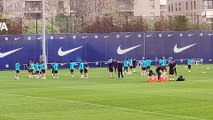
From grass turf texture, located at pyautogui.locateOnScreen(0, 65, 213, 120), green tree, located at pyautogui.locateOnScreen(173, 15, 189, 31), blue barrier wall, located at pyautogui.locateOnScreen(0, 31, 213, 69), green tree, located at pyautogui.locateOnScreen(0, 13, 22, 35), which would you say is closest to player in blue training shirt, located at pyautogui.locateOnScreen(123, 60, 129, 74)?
blue barrier wall, located at pyautogui.locateOnScreen(0, 31, 213, 69)

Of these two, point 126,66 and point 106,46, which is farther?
point 106,46

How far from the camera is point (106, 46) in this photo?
76688mm

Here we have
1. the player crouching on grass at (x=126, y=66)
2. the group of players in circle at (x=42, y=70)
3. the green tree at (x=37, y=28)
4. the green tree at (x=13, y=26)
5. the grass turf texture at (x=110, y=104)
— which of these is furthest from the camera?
the green tree at (x=37, y=28)

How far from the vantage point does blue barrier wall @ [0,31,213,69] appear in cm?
7206

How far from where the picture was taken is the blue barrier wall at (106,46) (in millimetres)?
72062

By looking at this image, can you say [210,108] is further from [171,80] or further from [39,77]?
[39,77]

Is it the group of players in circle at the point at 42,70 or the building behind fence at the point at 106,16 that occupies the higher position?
the building behind fence at the point at 106,16

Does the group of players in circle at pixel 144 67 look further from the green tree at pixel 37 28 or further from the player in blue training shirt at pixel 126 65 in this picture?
the green tree at pixel 37 28

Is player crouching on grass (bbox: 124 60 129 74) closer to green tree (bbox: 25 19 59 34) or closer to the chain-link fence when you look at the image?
the chain-link fence

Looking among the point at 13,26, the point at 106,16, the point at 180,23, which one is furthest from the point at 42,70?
→ the point at 106,16

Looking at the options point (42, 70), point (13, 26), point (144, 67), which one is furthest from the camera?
point (13, 26)

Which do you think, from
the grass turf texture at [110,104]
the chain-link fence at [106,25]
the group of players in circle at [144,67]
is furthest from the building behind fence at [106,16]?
the grass turf texture at [110,104]

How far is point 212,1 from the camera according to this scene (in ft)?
431

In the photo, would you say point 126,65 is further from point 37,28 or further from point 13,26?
point 37,28
